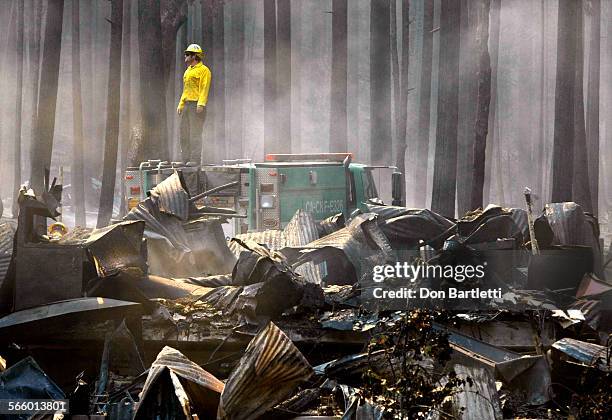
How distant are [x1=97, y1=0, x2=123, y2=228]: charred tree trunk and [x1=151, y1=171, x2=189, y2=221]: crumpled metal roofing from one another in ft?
42.9

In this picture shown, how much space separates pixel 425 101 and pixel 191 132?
18.4 m

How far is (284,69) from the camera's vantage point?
1245 inches

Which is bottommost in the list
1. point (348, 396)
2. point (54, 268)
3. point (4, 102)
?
point (348, 396)

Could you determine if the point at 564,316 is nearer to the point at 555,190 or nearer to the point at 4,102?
the point at 555,190

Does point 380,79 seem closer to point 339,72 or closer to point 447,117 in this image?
point 339,72

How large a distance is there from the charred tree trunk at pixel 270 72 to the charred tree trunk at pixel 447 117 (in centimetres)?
927

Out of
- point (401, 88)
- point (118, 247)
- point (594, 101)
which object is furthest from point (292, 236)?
point (401, 88)

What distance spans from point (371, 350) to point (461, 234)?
3628mm

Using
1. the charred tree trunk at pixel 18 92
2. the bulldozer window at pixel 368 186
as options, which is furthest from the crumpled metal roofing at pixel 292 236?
the charred tree trunk at pixel 18 92

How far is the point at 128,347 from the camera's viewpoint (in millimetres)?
7500

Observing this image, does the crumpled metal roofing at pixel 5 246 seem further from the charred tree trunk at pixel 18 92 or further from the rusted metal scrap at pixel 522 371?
the charred tree trunk at pixel 18 92

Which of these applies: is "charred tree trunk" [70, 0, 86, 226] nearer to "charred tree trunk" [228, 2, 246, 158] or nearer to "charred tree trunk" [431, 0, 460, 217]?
"charred tree trunk" [228, 2, 246, 158]

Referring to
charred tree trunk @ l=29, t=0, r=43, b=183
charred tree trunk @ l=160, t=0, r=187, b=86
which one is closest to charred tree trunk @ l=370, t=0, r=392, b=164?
charred tree trunk @ l=160, t=0, r=187, b=86

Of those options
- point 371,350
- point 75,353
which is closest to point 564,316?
point 371,350
